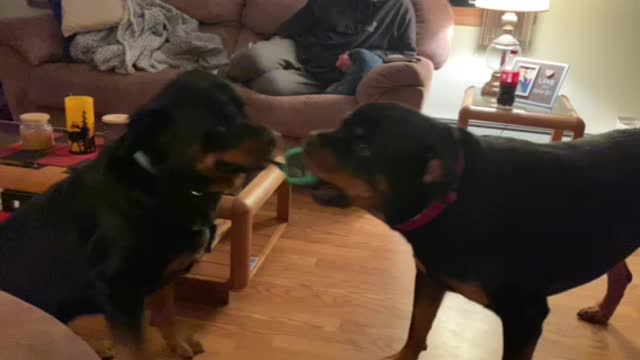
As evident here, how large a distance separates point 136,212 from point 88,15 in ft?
8.28

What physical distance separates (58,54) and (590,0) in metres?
3.08

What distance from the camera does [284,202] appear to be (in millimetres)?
2719

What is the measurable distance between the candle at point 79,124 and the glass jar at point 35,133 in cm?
10

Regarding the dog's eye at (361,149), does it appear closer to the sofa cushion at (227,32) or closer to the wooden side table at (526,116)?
the wooden side table at (526,116)

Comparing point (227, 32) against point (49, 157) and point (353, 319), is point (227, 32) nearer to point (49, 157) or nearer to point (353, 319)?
point (49, 157)

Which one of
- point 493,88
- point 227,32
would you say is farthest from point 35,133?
point 493,88

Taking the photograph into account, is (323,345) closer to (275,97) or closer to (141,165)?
(141,165)

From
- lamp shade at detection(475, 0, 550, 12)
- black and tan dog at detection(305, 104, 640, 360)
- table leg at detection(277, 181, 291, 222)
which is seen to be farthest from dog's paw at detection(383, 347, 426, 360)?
lamp shade at detection(475, 0, 550, 12)

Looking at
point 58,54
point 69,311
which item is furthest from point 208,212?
point 58,54

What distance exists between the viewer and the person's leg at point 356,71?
3.08m

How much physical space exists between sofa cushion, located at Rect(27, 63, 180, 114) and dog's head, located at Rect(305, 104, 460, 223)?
2025 millimetres

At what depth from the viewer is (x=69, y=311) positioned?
1.51 m

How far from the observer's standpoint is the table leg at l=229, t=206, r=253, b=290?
6.66 feet

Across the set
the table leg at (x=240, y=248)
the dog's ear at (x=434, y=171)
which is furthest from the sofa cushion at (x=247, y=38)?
the dog's ear at (x=434, y=171)
